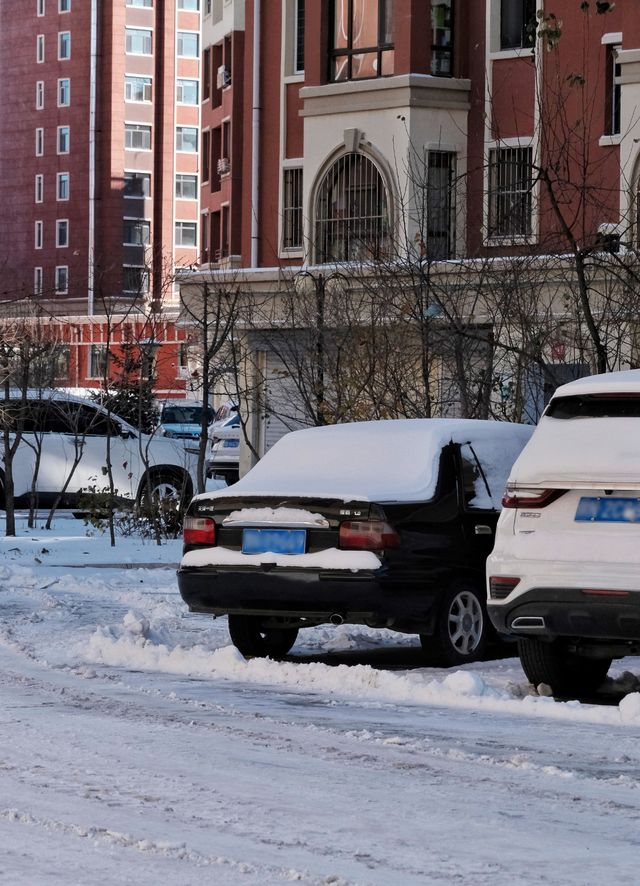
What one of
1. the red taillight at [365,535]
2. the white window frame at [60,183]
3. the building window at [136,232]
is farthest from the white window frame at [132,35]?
the red taillight at [365,535]

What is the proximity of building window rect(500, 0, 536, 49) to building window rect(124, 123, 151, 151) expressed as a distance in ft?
196

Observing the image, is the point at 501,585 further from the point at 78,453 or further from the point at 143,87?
the point at 143,87

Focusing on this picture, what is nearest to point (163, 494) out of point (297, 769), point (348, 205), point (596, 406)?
point (348, 205)

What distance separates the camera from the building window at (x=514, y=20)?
35250 millimetres

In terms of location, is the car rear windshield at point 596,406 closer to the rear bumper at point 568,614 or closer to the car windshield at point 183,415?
the rear bumper at point 568,614

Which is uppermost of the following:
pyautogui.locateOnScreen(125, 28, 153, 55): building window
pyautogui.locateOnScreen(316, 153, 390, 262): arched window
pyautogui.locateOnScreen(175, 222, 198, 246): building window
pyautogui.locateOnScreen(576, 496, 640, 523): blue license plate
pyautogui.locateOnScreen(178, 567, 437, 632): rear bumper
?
pyautogui.locateOnScreen(125, 28, 153, 55): building window

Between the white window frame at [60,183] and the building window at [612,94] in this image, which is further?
the white window frame at [60,183]

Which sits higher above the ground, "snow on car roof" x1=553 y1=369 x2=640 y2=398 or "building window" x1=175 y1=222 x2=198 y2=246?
"building window" x1=175 y1=222 x2=198 y2=246

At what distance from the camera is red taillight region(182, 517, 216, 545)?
11.5 metres

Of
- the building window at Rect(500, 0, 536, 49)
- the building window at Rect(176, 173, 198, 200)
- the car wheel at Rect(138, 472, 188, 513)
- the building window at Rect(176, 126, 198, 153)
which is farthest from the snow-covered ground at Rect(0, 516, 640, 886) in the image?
the building window at Rect(176, 126, 198, 153)

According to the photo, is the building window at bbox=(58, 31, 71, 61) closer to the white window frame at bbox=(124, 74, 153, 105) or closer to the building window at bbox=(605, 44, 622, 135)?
the white window frame at bbox=(124, 74, 153, 105)

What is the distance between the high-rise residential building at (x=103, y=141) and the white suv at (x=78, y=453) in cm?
6435

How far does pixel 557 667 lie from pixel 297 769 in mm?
3014

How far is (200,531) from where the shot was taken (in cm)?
1152
